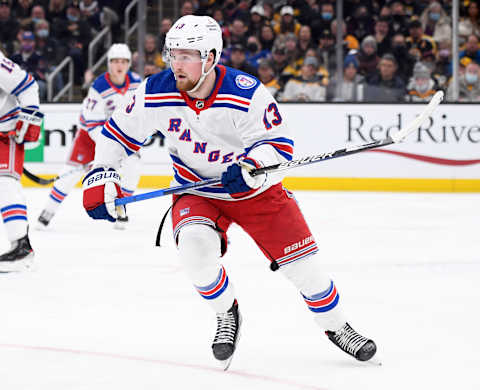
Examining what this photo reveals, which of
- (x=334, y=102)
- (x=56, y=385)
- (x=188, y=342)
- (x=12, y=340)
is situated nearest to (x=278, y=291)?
(x=188, y=342)

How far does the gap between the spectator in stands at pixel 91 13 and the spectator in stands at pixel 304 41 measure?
2.39m

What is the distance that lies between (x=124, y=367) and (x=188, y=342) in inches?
15.2

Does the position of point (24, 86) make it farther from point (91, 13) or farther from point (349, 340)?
point (91, 13)

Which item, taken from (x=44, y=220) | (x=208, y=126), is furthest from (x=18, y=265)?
(x=208, y=126)

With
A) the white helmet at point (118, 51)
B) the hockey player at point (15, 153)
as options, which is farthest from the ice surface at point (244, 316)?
the white helmet at point (118, 51)

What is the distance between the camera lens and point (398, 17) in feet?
29.6

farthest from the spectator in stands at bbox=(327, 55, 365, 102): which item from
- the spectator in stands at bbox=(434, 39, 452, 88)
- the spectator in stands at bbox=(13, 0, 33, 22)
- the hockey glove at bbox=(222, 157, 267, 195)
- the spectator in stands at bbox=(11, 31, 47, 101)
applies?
the hockey glove at bbox=(222, 157, 267, 195)

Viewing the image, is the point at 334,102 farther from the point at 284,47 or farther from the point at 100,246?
the point at 100,246

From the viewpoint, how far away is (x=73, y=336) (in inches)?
118

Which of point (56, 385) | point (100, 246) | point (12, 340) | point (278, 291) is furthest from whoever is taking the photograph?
point (100, 246)

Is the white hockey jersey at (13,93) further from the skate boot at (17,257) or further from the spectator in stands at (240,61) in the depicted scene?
the spectator in stands at (240,61)

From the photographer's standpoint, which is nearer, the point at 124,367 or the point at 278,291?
the point at 124,367

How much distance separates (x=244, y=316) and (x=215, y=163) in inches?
36.0

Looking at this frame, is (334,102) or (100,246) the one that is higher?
(334,102)
